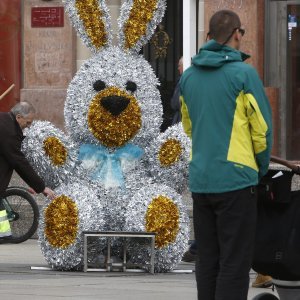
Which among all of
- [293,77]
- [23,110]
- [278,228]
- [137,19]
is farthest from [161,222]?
[293,77]

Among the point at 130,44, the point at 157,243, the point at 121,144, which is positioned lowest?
the point at 157,243

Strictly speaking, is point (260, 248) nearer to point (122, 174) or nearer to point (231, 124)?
point (231, 124)

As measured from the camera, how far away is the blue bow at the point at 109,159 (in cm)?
1171

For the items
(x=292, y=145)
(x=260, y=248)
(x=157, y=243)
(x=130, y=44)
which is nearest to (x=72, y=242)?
(x=157, y=243)

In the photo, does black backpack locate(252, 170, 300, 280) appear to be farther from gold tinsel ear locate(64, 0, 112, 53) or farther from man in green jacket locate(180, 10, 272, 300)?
gold tinsel ear locate(64, 0, 112, 53)

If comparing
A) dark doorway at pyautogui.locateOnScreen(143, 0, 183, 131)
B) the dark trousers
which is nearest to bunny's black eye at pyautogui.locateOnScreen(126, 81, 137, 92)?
the dark trousers

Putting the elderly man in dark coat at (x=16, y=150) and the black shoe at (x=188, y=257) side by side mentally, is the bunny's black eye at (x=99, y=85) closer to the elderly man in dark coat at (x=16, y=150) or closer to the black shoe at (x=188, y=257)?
the elderly man in dark coat at (x=16, y=150)

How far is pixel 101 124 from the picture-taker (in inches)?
453

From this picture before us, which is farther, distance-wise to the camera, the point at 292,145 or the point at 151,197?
the point at 292,145

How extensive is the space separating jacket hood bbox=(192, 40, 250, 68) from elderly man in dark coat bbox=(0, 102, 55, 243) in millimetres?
4208

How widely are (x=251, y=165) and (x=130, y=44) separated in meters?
4.57

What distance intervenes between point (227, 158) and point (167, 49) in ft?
41.3

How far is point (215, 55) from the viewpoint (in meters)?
7.55

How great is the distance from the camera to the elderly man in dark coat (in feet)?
38.1
